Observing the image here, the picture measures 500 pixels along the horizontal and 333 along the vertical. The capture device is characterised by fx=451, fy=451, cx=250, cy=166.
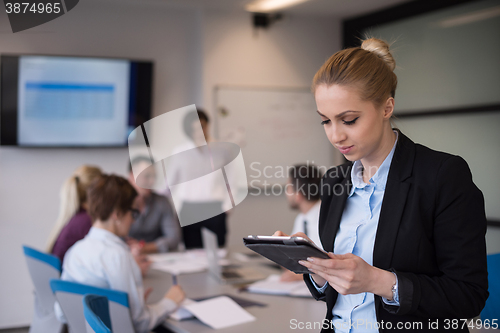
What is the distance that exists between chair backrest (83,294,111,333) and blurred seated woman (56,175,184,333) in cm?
33

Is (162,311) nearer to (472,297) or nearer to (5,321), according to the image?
(472,297)

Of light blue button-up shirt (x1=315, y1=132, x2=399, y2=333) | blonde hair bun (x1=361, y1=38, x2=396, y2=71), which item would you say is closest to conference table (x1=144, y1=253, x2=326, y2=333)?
light blue button-up shirt (x1=315, y1=132, x2=399, y2=333)

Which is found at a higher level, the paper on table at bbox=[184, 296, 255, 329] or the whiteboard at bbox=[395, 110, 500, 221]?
the whiteboard at bbox=[395, 110, 500, 221]

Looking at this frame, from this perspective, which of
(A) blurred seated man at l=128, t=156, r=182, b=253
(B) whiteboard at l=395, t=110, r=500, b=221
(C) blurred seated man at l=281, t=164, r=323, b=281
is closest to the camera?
(C) blurred seated man at l=281, t=164, r=323, b=281

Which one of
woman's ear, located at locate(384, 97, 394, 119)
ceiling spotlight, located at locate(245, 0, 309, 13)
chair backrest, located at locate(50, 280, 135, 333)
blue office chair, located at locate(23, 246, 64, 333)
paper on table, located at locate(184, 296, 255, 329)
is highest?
ceiling spotlight, located at locate(245, 0, 309, 13)

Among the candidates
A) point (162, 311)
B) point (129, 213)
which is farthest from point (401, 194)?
point (129, 213)

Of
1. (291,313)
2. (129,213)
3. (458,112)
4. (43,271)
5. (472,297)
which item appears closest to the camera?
(472,297)

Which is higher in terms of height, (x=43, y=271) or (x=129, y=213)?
(x=129, y=213)

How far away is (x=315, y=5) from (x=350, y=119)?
3.58 meters

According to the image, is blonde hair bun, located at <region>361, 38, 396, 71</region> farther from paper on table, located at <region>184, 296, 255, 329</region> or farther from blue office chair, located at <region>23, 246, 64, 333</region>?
blue office chair, located at <region>23, 246, 64, 333</region>

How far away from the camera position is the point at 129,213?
210 centimetres

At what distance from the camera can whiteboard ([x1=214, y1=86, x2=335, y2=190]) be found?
4.40 metres

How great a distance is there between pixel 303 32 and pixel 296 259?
4063 millimetres

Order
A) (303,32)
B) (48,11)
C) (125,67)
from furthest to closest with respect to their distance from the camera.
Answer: (303,32)
(125,67)
(48,11)
